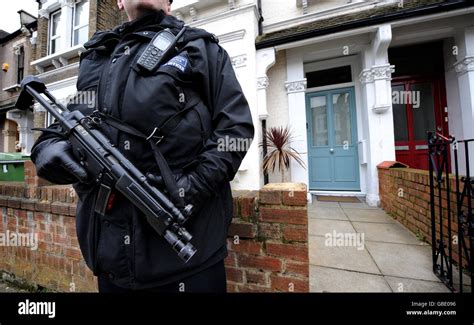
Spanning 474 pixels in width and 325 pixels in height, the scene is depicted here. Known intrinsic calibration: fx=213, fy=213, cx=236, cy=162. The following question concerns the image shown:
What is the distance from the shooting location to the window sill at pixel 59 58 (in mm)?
7184

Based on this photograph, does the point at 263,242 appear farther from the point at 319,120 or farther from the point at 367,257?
the point at 319,120

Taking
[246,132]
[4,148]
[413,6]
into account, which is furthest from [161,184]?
[4,148]

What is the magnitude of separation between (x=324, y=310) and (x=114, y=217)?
135 cm

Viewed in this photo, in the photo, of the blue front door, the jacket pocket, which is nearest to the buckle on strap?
the jacket pocket

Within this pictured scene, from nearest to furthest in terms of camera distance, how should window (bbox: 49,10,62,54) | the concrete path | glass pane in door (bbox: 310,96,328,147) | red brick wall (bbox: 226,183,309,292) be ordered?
red brick wall (bbox: 226,183,309,292) → the concrete path → glass pane in door (bbox: 310,96,328,147) → window (bbox: 49,10,62,54)

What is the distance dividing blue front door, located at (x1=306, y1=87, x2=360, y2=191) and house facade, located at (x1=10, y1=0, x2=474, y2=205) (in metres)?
0.02

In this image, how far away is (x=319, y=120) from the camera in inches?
223

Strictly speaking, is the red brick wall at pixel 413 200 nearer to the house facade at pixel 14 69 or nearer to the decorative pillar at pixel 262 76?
the decorative pillar at pixel 262 76

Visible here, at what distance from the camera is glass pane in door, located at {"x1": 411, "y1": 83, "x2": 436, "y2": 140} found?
5.26 metres

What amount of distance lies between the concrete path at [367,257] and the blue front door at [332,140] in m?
1.69

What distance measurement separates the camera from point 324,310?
134cm

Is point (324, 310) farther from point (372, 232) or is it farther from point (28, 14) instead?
point (28, 14)

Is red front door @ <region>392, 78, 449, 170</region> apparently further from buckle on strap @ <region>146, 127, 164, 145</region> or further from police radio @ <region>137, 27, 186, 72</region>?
buckle on strap @ <region>146, 127, 164, 145</region>

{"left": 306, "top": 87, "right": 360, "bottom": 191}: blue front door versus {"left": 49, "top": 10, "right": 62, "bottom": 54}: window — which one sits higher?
{"left": 49, "top": 10, "right": 62, "bottom": 54}: window
